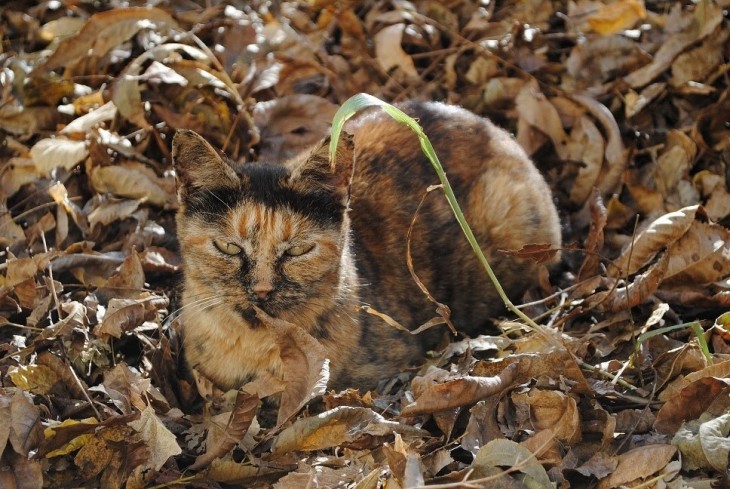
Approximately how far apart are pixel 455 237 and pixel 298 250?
1235 mm

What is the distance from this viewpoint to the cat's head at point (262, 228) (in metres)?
3.88

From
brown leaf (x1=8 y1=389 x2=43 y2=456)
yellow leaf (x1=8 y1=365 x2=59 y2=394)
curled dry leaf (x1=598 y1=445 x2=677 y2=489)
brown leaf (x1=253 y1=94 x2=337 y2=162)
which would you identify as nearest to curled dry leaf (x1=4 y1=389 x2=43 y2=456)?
brown leaf (x1=8 y1=389 x2=43 y2=456)

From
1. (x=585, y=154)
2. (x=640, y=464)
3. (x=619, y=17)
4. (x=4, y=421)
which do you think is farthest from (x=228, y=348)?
(x=619, y=17)

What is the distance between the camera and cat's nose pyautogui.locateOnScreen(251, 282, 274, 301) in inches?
150

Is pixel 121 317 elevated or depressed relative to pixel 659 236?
depressed

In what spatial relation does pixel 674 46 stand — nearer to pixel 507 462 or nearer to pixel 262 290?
pixel 262 290

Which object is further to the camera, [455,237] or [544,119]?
[544,119]

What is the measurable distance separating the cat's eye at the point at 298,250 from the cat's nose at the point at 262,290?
0.19 m

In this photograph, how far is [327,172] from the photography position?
3.95 metres

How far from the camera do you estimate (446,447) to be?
3479 mm

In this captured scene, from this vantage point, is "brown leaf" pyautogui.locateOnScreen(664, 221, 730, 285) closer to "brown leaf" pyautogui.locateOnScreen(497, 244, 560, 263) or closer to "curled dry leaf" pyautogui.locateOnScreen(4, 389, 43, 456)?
"brown leaf" pyautogui.locateOnScreen(497, 244, 560, 263)

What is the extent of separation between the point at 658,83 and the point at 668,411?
301cm

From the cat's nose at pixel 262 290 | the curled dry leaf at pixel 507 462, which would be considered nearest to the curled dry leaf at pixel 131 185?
the cat's nose at pixel 262 290

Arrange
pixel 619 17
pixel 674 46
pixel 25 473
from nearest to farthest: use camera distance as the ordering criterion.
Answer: pixel 25 473 → pixel 674 46 → pixel 619 17
